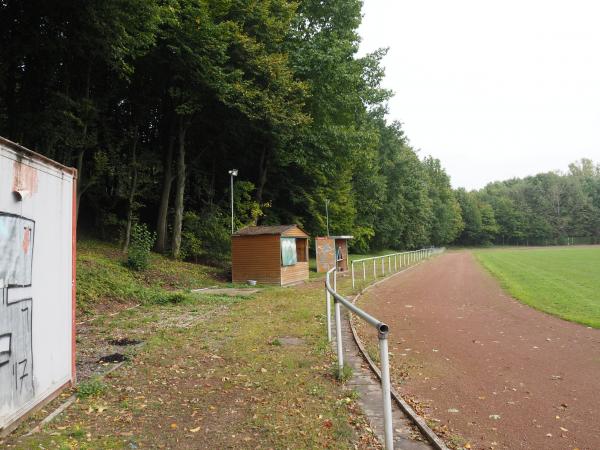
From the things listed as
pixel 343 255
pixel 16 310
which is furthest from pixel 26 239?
pixel 343 255

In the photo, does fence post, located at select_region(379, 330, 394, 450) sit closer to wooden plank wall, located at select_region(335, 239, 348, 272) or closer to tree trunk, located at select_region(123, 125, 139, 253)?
tree trunk, located at select_region(123, 125, 139, 253)

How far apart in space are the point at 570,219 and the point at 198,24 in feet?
357

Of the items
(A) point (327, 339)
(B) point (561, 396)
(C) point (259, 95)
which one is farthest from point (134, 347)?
(C) point (259, 95)

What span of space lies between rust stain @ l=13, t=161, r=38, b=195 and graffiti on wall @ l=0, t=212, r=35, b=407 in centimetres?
26

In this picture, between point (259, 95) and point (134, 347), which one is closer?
point (134, 347)

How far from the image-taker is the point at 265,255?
A: 67.4ft

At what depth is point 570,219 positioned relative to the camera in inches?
4190

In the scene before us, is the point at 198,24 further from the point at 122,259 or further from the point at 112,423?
the point at 112,423

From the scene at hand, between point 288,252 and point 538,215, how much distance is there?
10362 cm

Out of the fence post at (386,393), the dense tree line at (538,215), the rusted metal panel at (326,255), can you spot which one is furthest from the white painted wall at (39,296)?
the dense tree line at (538,215)

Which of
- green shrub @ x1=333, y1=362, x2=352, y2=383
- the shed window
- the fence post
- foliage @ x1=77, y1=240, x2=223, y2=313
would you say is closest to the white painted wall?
the fence post

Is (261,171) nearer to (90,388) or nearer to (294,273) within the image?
(294,273)

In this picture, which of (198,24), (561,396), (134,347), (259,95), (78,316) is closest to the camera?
(561,396)

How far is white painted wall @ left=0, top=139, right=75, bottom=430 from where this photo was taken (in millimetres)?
3941
